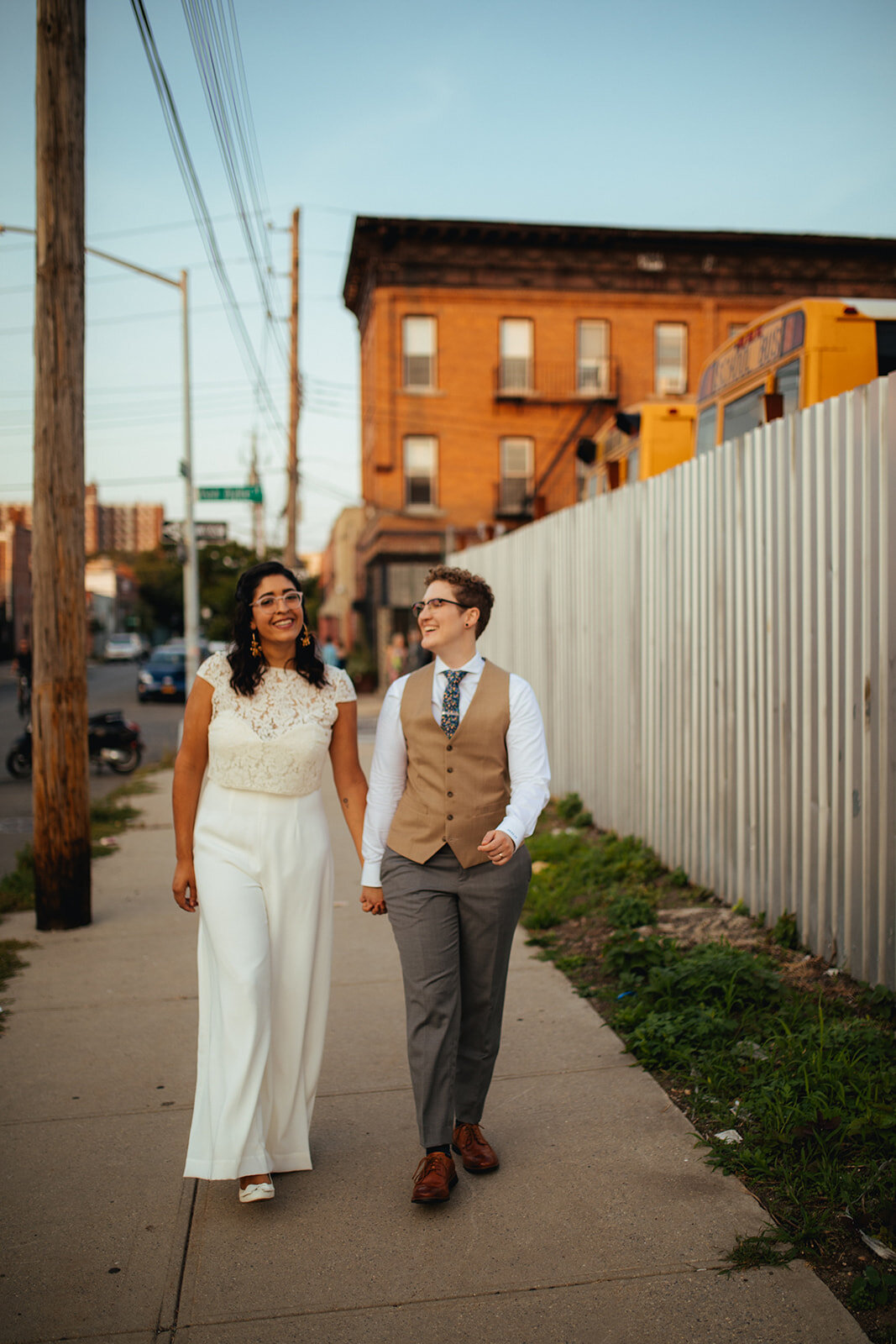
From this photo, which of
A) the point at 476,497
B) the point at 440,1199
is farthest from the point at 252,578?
the point at 476,497

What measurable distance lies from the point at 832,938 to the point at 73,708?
463cm

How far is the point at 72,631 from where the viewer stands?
705 centimetres

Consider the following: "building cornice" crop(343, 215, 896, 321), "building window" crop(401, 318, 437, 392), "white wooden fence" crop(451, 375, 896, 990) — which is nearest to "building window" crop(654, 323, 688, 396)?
"building cornice" crop(343, 215, 896, 321)

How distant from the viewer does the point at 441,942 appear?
356 centimetres

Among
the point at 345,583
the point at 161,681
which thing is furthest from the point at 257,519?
the point at 161,681

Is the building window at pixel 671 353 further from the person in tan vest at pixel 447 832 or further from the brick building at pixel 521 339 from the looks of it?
the person in tan vest at pixel 447 832

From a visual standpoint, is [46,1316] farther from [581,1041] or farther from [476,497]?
[476,497]

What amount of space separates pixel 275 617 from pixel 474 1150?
1.89 metres

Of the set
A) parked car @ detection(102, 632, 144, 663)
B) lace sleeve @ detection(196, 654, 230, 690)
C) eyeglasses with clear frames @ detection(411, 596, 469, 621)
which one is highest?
parked car @ detection(102, 632, 144, 663)

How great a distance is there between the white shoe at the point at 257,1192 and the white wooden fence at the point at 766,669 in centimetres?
259

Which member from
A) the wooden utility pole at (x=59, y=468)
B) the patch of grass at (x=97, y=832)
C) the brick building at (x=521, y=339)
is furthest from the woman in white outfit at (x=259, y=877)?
the brick building at (x=521, y=339)

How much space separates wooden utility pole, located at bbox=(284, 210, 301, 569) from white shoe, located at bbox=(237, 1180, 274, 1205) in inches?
882

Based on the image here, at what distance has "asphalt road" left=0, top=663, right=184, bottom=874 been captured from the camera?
462 inches

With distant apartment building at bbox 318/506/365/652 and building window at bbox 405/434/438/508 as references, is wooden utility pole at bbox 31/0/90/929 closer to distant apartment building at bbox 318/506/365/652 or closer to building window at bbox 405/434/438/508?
building window at bbox 405/434/438/508
